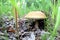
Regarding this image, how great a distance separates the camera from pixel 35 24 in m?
1.94

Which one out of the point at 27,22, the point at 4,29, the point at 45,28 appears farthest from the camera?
the point at 27,22

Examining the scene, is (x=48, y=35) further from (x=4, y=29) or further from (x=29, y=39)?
(x=4, y=29)

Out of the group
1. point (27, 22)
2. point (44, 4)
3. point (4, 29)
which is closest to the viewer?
point (4, 29)

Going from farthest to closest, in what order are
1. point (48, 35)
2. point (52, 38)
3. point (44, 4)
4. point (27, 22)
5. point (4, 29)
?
point (44, 4) → point (27, 22) → point (4, 29) → point (48, 35) → point (52, 38)

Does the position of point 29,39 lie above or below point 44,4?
below

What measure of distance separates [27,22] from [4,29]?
385mm

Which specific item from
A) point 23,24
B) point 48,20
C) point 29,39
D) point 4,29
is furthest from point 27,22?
point 29,39

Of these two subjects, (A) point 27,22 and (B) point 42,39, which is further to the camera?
(A) point 27,22

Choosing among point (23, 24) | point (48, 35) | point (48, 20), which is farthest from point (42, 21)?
point (48, 35)

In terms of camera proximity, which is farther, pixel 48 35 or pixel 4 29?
pixel 4 29

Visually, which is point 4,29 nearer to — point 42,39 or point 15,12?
point 15,12

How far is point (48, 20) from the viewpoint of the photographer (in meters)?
1.98

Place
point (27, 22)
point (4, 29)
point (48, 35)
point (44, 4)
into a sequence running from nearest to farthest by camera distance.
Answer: point (48, 35)
point (4, 29)
point (27, 22)
point (44, 4)

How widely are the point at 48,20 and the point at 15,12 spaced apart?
512 mm
